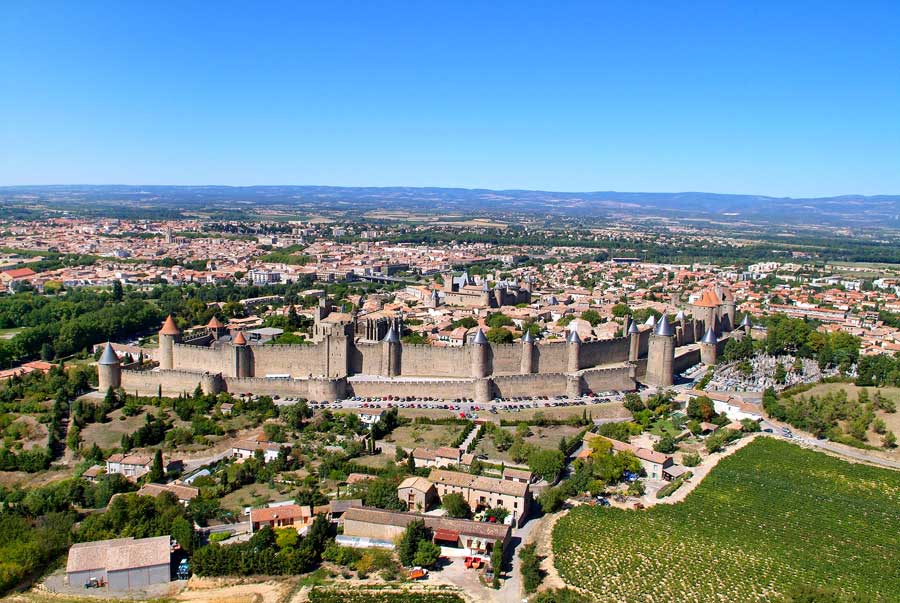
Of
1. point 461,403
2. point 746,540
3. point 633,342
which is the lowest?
point 746,540

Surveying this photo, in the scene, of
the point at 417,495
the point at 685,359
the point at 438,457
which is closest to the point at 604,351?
the point at 685,359

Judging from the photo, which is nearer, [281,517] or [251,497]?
[281,517]

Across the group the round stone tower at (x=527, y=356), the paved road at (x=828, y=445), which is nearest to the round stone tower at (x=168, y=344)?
the round stone tower at (x=527, y=356)

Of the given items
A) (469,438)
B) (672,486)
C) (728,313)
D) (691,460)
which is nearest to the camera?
(672,486)

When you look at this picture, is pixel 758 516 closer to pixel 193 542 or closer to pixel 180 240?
pixel 193 542

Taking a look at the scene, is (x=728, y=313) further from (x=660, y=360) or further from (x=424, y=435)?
(x=424, y=435)

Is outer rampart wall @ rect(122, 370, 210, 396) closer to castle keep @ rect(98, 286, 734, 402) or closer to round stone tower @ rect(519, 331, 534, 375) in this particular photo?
castle keep @ rect(98, 286, 734, 402)

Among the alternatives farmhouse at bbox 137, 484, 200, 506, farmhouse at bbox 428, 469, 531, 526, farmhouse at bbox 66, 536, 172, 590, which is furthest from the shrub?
farmhouse at bbox 66, 536, 172, 590
